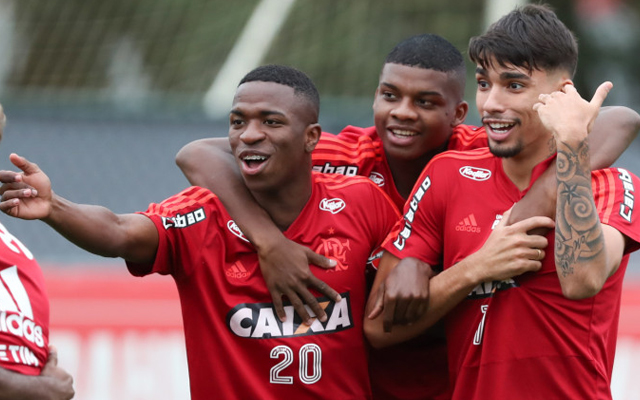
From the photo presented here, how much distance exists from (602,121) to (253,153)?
4.79 feet

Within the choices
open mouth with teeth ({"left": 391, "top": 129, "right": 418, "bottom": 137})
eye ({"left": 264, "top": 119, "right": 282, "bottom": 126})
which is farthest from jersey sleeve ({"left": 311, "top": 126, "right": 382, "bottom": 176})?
eye ({"left": 264, "top": 119, "right": 282, "bottom": 126})

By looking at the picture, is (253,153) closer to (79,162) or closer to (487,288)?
(487,288)

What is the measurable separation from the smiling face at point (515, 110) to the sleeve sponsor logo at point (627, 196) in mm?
329

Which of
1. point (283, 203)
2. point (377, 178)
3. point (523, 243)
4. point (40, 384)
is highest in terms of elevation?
point (377, 178)

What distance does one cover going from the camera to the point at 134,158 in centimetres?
995

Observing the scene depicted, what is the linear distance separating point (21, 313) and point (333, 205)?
1427 mm

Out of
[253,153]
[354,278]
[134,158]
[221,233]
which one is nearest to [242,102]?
[253,153]

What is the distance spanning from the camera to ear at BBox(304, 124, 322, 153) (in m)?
4.33

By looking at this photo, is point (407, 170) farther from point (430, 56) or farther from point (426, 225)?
point (426, 225)

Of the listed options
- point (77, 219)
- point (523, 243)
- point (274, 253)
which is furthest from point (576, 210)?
point (77, 219)

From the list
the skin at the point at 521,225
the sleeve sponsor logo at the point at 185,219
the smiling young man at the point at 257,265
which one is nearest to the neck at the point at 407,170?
the smiling young man at the point at 257,265

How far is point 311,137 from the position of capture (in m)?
4.37

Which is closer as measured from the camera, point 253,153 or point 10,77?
point 253,153

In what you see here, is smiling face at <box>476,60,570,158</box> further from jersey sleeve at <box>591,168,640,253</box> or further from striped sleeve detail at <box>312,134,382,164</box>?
striped sleeve detail at <box>312,134,382,164</box>
